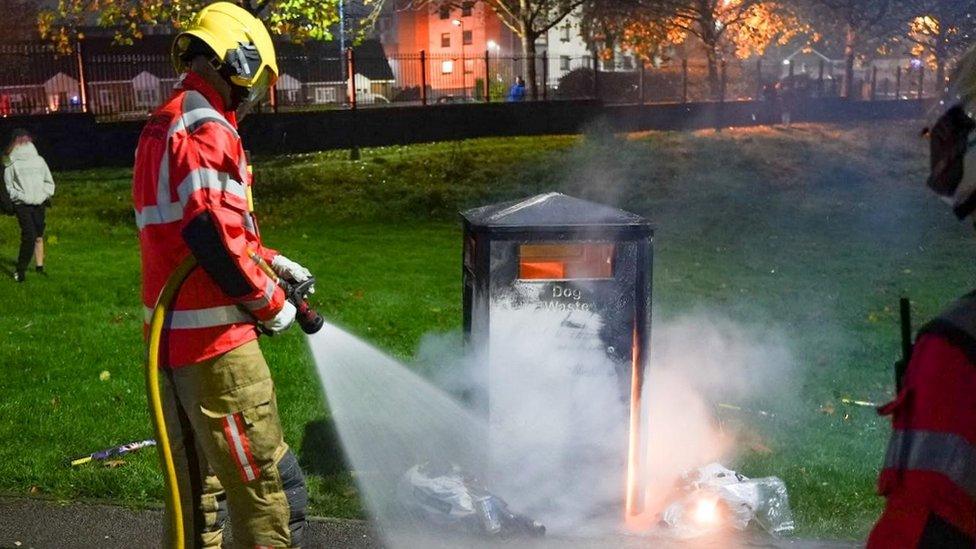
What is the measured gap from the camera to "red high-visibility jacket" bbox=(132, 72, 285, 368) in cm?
291

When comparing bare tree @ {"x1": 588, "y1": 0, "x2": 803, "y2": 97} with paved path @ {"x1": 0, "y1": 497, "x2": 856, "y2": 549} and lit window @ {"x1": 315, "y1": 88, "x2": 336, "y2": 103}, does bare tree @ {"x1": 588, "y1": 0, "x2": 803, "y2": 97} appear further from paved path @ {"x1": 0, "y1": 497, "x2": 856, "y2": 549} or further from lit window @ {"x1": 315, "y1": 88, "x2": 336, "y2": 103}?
paved path @ {"x1": 0, "y1": 497, "x2": 856, "y2": 549}

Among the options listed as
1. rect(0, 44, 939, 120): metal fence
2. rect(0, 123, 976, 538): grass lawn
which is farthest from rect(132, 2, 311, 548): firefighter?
rect(0, 44, 939, 120): metal fence

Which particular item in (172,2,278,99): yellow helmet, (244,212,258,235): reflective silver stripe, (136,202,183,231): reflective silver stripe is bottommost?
(244,212,258,235): reflective silver stripe

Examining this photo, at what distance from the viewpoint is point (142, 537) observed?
4297 mm

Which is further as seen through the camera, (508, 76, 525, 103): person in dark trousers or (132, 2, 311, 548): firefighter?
(508, 76, 525, 103): person in dark trousers

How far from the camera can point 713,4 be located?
106ft

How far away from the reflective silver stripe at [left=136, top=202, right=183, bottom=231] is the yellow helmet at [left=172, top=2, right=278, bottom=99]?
0.48 meters

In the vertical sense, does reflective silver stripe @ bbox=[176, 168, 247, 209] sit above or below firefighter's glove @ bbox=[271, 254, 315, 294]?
above

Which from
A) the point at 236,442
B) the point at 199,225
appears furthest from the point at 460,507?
the point at 199,225

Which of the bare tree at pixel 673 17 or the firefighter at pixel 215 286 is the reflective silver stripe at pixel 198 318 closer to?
the firefighter at pixel 215 286

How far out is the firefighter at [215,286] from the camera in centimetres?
293

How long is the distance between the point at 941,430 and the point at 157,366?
2.35 m

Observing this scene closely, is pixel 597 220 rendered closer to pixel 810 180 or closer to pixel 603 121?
pixel 810 180

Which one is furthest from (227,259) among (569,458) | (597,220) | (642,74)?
(642,74)
